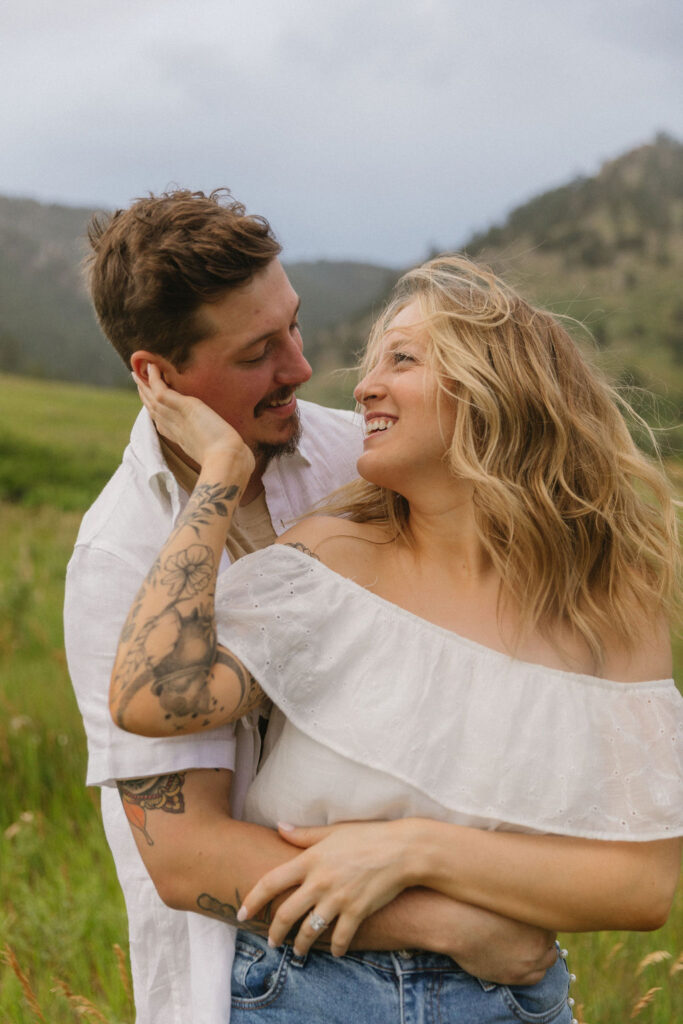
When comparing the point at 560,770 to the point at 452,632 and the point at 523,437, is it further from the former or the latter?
the point at 523,437

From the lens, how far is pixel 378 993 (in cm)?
241

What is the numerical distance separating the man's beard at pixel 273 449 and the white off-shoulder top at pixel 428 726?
81 cm

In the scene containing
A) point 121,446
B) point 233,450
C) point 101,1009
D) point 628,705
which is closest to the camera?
point 628,705

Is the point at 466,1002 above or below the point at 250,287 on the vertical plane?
below

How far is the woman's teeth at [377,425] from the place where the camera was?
2.90 meters

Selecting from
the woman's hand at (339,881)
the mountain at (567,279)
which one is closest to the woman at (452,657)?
the woman's hand at (339,881)

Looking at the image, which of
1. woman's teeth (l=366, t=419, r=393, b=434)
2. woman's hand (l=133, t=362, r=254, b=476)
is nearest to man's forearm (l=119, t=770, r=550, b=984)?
woman's hand (l=133, t=362, r=254, b=476)

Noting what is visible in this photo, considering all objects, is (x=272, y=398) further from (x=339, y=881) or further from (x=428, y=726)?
(x=339, y=881)

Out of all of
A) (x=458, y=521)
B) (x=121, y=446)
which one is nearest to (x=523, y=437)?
(x=458, y=521)

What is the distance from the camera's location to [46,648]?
6.39 m

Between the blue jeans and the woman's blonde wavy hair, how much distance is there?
0.88m

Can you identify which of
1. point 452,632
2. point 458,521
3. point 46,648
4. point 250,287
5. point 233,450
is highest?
point 250,287

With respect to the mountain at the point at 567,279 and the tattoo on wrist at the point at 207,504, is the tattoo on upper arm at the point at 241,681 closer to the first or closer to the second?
the tattoo on wrist at the point at 207,504

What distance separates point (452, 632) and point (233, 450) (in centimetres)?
81
